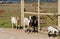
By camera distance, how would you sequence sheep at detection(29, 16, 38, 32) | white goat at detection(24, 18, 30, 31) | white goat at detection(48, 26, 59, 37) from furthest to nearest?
white goat at detection(24, 18, 30, 31)
sheep at detection(29, 16, 38, 32)
white goat at detection(48, 26, 59, 37)

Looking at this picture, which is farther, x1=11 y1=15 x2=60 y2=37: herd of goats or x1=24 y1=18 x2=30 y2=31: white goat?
x1=24 y1=18 x2=30 y2=31: white goat

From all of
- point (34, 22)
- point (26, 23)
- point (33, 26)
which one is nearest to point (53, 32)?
point (34, 22)

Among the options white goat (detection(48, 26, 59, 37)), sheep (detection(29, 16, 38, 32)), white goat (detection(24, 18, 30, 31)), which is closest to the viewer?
white goat (detection(48, 26, 59, 37))

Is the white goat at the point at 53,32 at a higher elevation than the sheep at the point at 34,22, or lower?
lower

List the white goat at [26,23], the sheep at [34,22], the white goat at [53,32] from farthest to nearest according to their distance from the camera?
1. the white goat at [26,23]
2. the sheep at [34,22]
3. the white goat at [53,32]

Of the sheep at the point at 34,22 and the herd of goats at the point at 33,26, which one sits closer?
the herd of goats at the point at 33,26

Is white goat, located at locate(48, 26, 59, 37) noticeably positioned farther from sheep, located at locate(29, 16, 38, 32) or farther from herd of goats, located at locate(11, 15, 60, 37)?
sheep, located at locate(29, 16, 38, 32)

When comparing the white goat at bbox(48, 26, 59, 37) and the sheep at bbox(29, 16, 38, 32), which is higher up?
the sheep at bbox(29, 16, 38, 32)

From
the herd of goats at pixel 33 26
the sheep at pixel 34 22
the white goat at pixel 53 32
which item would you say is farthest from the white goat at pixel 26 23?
the white goat at pixel 53 32

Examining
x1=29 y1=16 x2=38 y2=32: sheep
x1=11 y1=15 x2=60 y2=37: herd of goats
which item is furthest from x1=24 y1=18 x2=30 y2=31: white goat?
x1=29 y1=16 x2=38 y2=32: sheep

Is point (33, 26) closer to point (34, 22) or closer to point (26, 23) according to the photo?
point (34, 22)

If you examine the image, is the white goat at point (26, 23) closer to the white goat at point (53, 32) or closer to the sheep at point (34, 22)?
the sheep at point (34, 22)

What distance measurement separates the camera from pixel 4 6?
59.9ft

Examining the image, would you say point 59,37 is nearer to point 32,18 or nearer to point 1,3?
point 32,18
